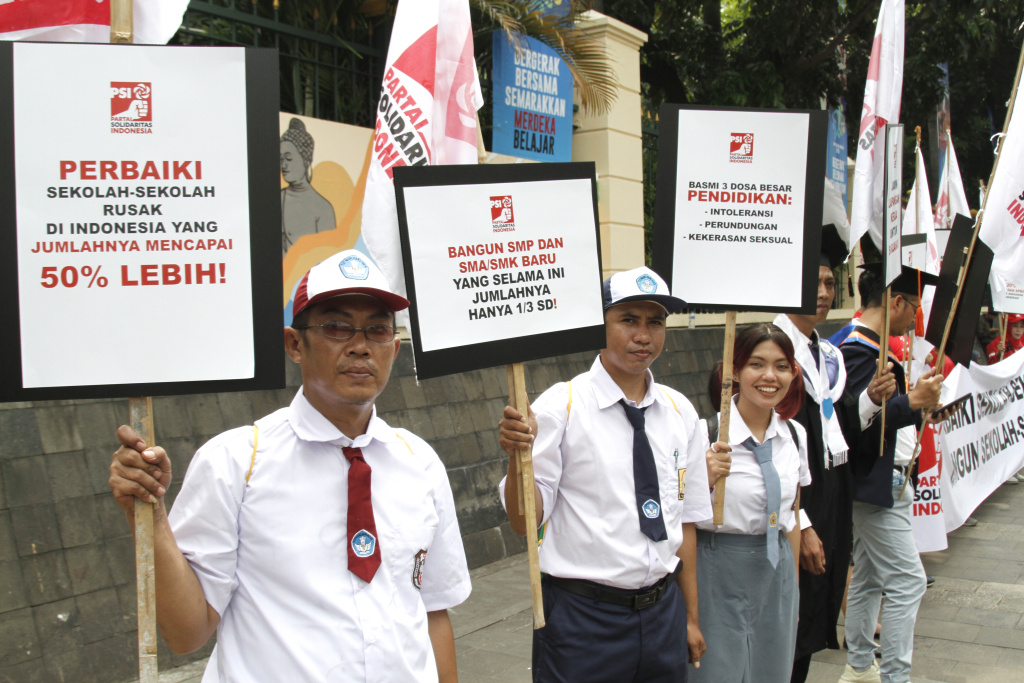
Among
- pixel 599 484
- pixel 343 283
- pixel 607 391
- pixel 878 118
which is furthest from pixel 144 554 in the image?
pixel 878 118

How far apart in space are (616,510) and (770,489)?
0.87m

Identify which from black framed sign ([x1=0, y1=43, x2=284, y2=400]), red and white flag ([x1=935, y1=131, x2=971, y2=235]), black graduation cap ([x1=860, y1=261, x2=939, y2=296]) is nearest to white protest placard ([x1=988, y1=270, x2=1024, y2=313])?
black graduation cap ([x1=860, y1=261, x2=939, y2=296])

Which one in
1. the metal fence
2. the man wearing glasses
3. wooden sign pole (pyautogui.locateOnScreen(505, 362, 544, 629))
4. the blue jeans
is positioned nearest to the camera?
the man wearing glasses

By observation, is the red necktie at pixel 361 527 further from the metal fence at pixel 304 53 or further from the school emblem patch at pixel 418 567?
the metal fence at pixel 304 53

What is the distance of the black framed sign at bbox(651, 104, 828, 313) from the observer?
3.73m

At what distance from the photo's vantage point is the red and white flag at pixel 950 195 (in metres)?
9.77

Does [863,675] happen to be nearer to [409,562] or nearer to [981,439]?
[981,439]

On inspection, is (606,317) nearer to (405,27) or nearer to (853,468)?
(405,27)

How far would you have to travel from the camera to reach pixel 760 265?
3793 mm

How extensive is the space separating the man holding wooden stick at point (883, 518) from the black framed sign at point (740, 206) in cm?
103

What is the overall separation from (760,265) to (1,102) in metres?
2.75

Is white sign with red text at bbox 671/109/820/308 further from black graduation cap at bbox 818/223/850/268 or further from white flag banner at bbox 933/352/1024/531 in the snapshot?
white flag banner at bbox 933/352/1024/531

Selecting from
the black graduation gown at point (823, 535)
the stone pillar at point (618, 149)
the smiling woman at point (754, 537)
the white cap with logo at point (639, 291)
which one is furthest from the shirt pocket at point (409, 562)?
the stone pillar at point (618, 149)

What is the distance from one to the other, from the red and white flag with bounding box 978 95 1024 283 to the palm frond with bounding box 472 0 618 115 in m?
3.93
